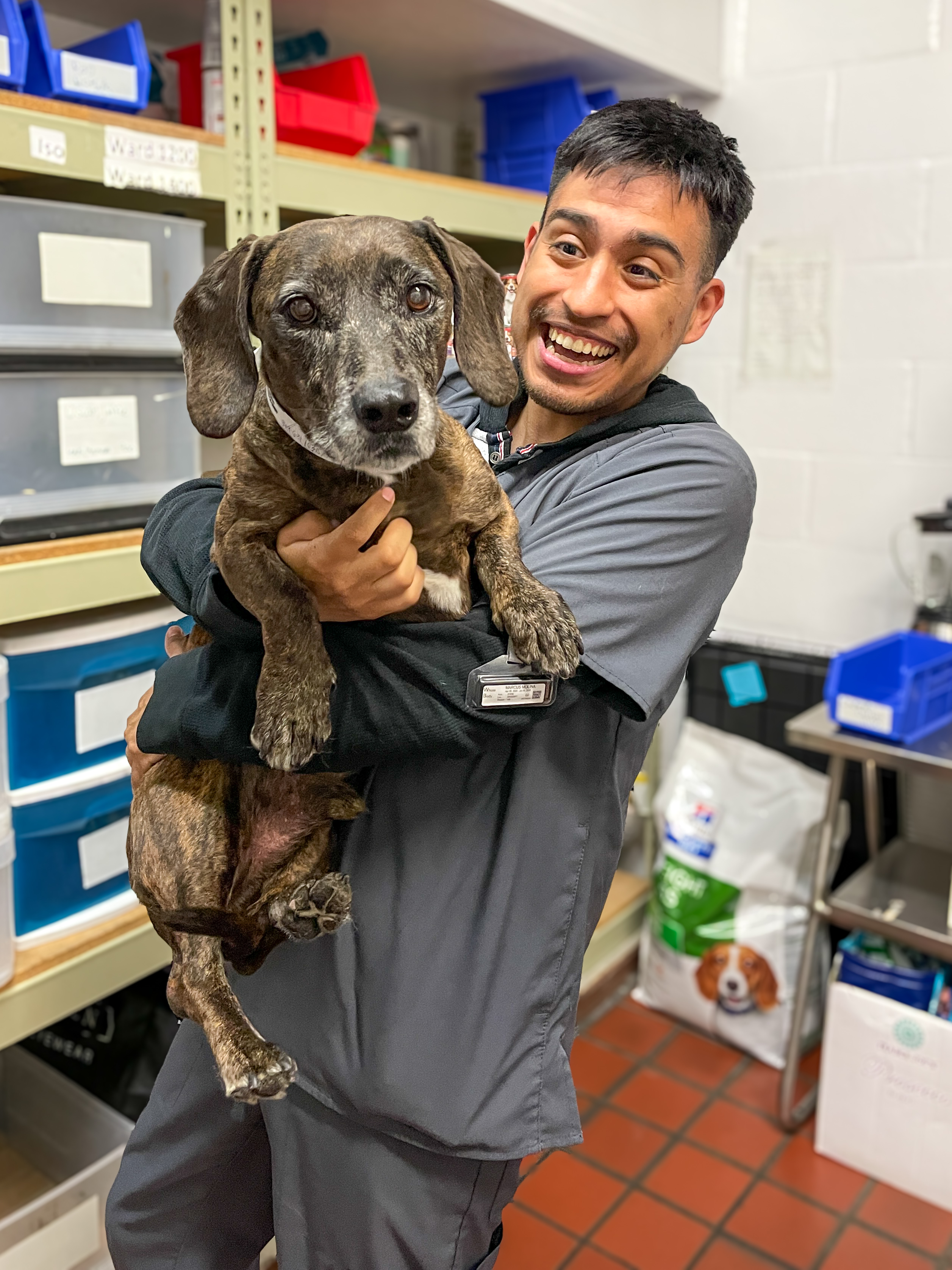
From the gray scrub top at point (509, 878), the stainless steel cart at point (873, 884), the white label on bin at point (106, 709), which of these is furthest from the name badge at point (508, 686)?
the stainless steel cart at point (873, 884)

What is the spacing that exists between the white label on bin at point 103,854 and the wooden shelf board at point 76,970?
0.27ft

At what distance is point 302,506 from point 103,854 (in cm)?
106

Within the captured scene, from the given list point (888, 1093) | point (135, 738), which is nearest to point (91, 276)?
point (135, 738)

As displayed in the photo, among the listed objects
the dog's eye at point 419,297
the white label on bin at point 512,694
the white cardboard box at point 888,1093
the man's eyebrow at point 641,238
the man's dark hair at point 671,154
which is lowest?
the white cardboard box at point 888,1093

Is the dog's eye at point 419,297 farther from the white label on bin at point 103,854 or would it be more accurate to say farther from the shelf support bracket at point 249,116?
the white label on bin at point 103,854

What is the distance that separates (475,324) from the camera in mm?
1265

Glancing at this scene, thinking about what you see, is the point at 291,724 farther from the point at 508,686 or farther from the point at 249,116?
the point at 249,116

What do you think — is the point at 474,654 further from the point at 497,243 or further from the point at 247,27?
the point at 497,243

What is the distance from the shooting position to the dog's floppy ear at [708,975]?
9.22 feet

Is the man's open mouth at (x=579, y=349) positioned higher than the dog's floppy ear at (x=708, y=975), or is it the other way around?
the man's open mouth at (x=579, y=349)

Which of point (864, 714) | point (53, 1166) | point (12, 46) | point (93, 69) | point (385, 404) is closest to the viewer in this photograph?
point (385, 404)

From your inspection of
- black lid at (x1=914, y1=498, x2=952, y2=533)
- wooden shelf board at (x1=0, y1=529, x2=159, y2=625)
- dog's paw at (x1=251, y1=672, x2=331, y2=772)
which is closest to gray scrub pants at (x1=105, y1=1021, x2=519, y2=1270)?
dog's paw at (x1=251, y1=672, x2=331, y2=772)

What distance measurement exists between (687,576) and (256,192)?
3.90 ft

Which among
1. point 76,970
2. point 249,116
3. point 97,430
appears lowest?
point 76,970
